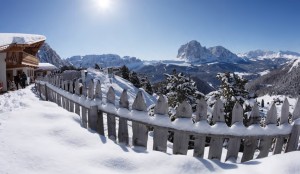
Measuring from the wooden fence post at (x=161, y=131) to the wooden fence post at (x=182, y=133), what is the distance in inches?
6.8

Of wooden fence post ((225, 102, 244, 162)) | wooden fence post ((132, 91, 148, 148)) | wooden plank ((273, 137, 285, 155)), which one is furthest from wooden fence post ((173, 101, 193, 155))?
wooden plank ((273, 137, 285, 155))

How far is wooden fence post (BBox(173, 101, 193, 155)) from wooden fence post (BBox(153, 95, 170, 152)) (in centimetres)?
17

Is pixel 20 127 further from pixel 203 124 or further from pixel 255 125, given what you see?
pixel 255 125

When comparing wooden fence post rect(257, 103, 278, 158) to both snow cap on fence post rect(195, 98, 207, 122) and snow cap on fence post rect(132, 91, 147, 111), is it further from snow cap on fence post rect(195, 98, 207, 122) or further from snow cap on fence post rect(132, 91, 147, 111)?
snow cap on fence post rect(132, 91, 147, 111)

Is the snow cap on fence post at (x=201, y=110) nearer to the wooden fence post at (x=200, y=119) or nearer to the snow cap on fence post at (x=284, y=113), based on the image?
the wooden fence post at (x=200, y=119)

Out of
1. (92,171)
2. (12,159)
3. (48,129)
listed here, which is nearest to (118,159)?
(92,171)

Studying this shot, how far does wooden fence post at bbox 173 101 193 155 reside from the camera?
152 inches

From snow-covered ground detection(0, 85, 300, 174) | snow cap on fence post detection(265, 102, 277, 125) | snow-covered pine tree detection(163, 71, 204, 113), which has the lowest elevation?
snow-covered pine tree detection(163, 71, 204, 113)

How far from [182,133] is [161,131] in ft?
1.10

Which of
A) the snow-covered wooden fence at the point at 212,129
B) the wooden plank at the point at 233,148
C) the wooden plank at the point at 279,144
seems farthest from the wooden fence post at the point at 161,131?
Result: the wooden plank at the point at 279,144

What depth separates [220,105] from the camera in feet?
12.3

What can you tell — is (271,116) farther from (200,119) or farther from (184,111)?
(184,111)

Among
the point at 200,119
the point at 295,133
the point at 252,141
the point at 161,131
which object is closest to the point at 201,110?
the point at 200,119

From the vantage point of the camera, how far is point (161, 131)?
4.03m
